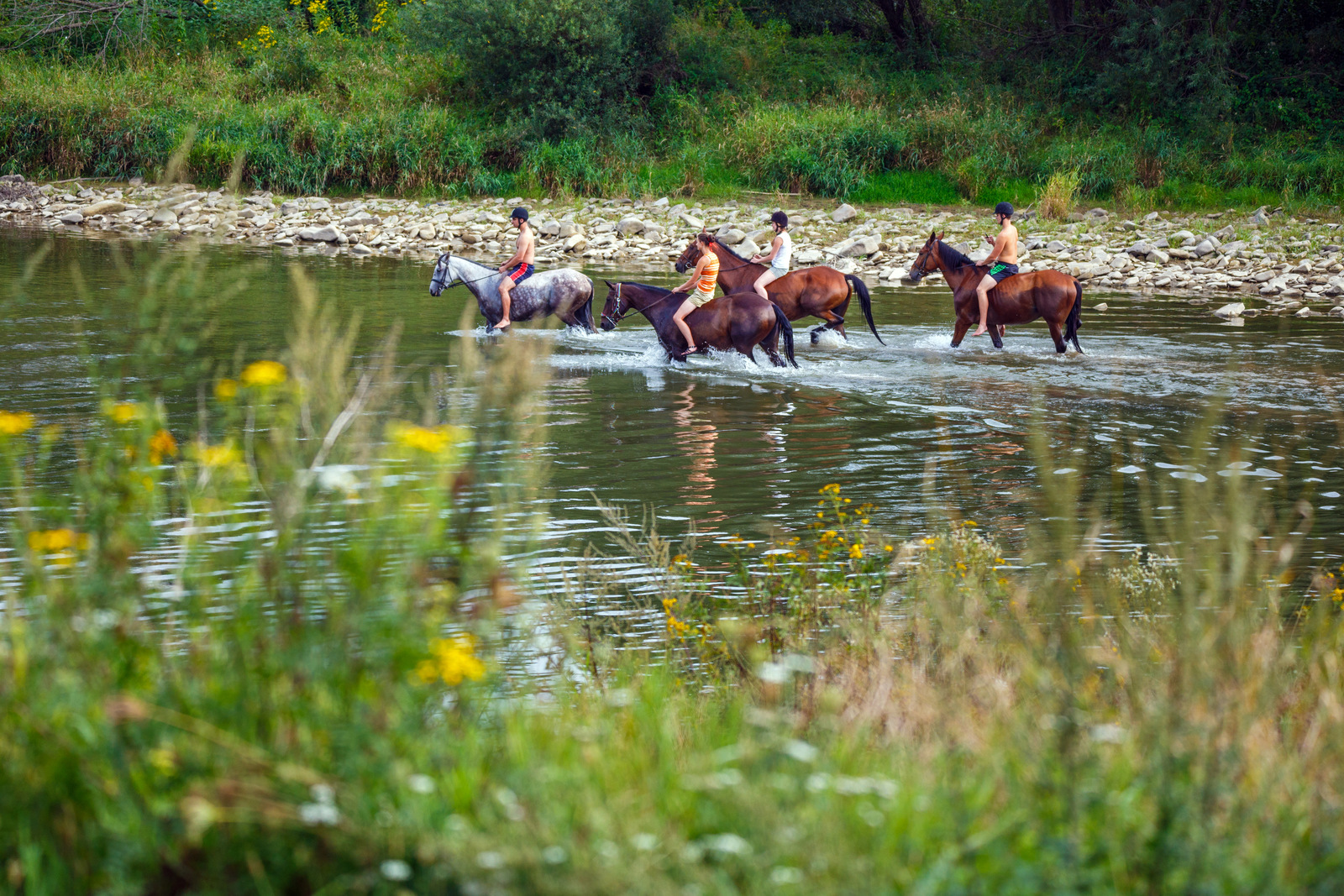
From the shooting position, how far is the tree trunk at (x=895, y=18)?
132ft

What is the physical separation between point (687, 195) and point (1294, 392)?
66.8 feet

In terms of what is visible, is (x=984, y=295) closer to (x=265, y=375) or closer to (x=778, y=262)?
(x=778, y=262)

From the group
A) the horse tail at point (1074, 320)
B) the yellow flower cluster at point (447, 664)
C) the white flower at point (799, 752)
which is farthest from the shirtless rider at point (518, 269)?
the white flower at point (799, 752)

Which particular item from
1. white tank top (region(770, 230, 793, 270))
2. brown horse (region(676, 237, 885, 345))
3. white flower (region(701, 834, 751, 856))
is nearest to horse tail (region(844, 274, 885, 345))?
brown horse (region(676, 237, 885, 345))

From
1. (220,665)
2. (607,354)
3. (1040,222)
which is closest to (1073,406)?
(607,354)

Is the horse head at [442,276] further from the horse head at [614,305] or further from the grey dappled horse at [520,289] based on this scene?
the horse head at [614,305]

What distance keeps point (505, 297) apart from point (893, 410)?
21.9 feet

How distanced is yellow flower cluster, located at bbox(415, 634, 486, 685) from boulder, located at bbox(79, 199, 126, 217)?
30045 millimetres

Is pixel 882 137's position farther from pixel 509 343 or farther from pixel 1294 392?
pixel 509 343

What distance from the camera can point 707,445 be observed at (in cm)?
1098

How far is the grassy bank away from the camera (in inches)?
1204

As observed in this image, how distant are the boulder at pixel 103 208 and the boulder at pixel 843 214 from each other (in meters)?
17.4

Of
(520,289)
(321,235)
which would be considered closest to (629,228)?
(321,235)

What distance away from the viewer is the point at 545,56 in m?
34.1
